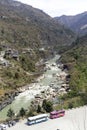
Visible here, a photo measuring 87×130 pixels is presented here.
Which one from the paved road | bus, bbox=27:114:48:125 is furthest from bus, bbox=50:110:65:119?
bus, bbox=27:114:48:125

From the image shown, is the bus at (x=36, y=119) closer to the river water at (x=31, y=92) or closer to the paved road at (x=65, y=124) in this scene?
the paved road at (x=65, y=124)

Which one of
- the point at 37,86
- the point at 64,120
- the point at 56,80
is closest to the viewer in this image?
the point at 64,120

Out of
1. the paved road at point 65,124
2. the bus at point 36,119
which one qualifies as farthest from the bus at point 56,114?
the bus at point 36,119

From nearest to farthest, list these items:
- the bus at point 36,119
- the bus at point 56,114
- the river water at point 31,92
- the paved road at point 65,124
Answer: the paved road at point 65,124 → the bus at point 36,119 → the bus at point 56,114 → the river water at point 31,92

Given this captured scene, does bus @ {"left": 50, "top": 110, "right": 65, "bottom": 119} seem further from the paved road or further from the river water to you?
the river water

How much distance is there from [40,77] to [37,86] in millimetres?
17751

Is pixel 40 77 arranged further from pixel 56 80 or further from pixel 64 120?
pixel 64 120

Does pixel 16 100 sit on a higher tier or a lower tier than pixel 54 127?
lower

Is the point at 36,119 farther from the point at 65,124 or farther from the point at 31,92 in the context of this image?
the point at 31,92

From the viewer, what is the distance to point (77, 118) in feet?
152

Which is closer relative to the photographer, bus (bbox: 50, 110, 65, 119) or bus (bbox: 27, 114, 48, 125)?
bus (bbox: 27, 114, 48, 125)

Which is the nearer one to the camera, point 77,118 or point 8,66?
point 77,118

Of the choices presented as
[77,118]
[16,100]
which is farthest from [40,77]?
[77,118]

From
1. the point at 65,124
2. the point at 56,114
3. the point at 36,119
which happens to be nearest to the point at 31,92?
the point at 56,114
